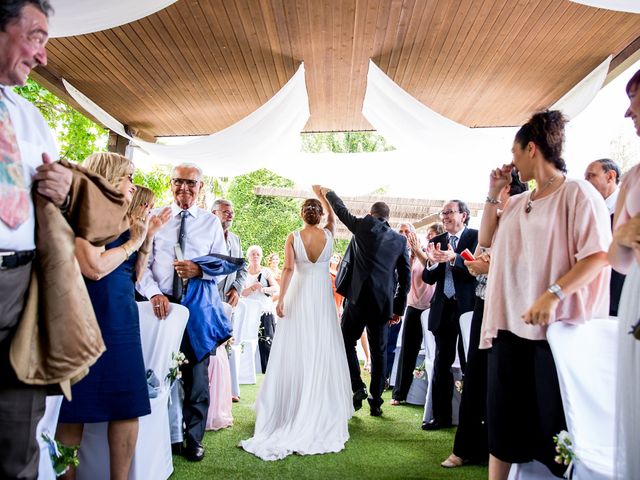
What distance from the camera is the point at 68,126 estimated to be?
8617 mm

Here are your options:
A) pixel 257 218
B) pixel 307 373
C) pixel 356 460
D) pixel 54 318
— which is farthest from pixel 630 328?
pixel 257 218

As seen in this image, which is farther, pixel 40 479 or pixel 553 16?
pixel 553 16

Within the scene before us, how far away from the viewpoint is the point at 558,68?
5.28m

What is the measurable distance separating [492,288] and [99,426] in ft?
6.43

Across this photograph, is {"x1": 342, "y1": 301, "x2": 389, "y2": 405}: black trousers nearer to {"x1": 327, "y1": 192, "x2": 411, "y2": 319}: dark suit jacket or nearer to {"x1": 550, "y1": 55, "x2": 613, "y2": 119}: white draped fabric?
{"x1": 327, "y1": 192, "x2": 411, "y2": 319}: dark suit jacket

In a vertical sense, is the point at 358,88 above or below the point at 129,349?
above

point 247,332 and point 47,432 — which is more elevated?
point 47,432

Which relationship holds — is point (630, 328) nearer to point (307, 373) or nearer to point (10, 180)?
point (10, 180)

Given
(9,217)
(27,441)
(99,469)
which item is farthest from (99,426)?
(9,217)

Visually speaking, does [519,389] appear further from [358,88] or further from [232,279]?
[358,88]

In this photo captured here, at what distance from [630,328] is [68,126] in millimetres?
9299

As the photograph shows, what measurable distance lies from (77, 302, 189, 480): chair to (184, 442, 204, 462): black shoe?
0.31 meters

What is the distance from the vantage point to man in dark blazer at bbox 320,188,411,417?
14.6 ft

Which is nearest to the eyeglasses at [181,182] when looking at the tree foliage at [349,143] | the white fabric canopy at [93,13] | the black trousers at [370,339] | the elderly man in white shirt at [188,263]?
the elderly man in white shirt at [188,263]
